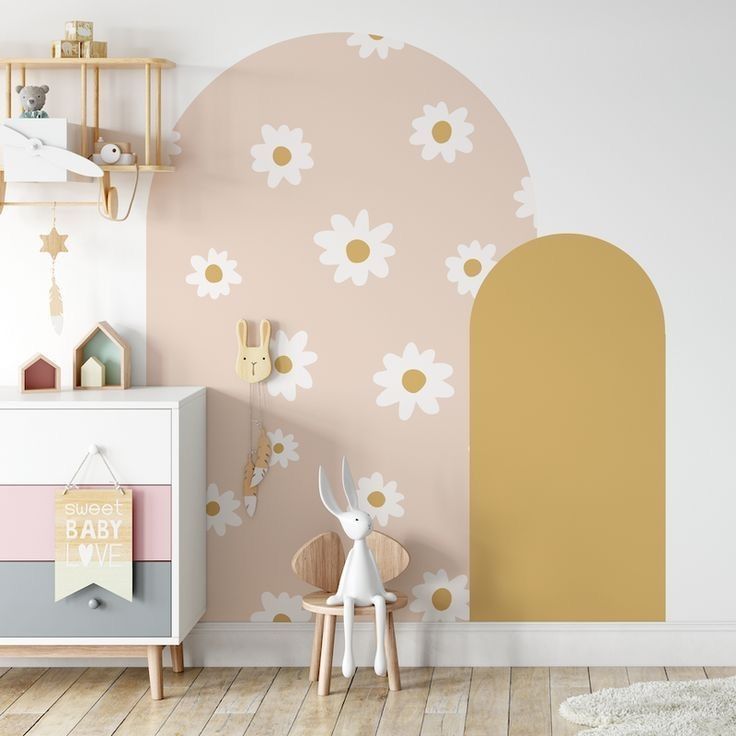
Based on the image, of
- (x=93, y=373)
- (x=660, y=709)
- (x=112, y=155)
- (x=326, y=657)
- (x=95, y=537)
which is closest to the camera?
(x=660, y=709)

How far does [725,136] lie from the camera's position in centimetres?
342

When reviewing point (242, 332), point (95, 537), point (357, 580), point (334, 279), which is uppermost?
point (334, 279)

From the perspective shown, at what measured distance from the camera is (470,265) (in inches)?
137

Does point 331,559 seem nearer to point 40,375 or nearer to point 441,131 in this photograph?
point 40,375

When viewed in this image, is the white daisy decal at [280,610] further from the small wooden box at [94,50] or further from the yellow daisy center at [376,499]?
the small wooden box at [94,50]

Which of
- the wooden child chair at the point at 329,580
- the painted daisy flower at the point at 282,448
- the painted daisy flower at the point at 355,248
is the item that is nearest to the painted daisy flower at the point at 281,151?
the painted daisy flower at the point at 355,248

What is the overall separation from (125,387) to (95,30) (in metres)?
1.07

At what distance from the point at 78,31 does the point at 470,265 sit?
1334 mm

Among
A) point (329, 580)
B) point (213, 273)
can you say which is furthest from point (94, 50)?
point (329, 580)

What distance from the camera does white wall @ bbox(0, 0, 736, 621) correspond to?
3.41 metres

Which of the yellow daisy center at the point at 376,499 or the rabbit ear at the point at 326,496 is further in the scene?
the yellow daisy center at the point at 376,499

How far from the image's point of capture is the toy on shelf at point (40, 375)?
338cm

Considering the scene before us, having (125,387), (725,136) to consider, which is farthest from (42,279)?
(725,136)

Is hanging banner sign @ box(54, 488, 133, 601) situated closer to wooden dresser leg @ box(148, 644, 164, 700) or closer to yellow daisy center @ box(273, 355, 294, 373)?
wooden dresser leg @ box(148, 644, 164, 700)
